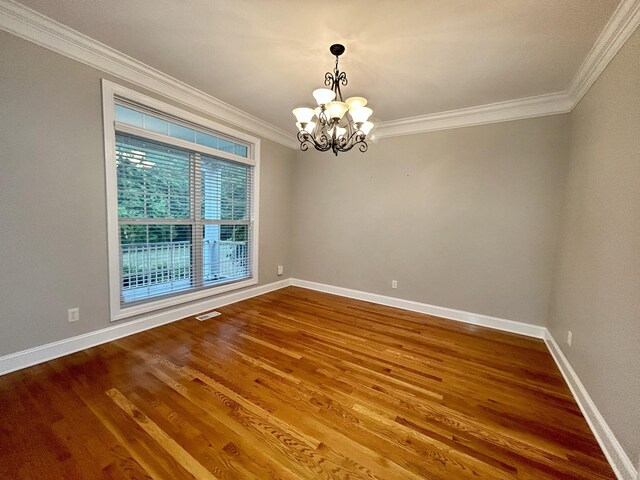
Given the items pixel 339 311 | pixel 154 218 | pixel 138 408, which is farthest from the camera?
pixel 339 311

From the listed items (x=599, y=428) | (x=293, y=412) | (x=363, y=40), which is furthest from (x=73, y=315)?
(x=599, y=428)

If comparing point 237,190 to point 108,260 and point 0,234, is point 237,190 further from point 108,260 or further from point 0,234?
point 0,234

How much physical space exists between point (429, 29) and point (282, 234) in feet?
11.3

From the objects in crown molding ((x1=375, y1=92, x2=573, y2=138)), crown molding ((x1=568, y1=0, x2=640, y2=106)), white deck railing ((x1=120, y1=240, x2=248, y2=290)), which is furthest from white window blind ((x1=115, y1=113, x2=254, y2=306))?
crown molding ((x1=568, y1=0, x2=640, y2=106))

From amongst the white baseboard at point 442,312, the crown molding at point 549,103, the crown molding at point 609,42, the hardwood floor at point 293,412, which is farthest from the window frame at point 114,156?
the crown molding at point 609,42

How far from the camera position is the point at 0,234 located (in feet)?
6.19

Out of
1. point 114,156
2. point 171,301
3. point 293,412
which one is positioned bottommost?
point 293,412

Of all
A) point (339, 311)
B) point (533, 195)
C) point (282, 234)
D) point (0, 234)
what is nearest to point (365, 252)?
point (339, 311)

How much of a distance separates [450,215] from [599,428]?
7.68 ft

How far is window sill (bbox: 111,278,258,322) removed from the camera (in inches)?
102

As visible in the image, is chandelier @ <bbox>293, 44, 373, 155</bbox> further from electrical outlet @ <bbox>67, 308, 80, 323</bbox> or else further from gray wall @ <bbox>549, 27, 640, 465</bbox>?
electrical outlet @ <bbox>67, 308, 80, 323</bbox>

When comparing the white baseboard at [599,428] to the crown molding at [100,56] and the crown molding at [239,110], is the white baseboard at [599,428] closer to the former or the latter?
the crown molding at [239,110]

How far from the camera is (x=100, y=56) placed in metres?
2.25

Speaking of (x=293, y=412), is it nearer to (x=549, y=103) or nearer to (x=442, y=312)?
(x=442, y=312)
